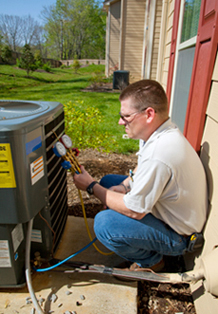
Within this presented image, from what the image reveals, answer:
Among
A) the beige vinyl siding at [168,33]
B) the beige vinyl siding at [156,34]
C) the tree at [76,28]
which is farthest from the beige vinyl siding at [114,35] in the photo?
the tree at [76,28]

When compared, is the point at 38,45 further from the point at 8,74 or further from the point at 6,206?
the point at 6,206

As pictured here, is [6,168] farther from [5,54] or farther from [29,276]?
[5,54]

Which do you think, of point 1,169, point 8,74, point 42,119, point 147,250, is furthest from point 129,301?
point 8,74

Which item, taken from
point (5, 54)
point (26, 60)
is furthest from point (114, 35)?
point (5, 54)

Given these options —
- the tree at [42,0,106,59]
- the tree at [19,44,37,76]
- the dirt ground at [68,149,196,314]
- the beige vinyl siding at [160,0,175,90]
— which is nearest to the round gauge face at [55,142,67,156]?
the dirt ground at [68,149,196,314]

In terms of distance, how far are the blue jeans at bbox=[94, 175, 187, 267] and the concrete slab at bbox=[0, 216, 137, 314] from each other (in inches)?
10.1

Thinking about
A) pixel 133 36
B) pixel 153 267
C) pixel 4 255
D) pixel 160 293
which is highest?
pixel 133 36

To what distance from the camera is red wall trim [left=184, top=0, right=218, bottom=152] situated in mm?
1409

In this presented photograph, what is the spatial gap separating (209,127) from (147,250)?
838mm

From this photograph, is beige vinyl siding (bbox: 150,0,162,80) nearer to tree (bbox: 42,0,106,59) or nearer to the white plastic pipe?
the white plastic pipe

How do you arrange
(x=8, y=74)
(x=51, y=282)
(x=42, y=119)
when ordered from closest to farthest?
(x=42, y=119)
(x=51, y=282)
(x=8, y=74)

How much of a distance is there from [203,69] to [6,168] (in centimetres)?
132

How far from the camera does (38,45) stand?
31672 mm

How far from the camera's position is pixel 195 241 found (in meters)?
1.42
